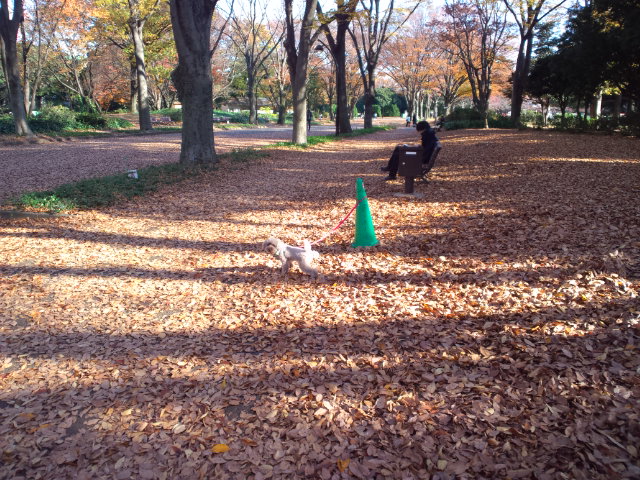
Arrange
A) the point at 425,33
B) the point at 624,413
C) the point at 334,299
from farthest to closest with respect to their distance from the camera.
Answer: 1. the point at 425,33
2. the point at 334,299
3. the point at 624,413

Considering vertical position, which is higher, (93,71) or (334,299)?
(93,71)

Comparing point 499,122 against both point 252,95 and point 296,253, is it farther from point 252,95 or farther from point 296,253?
point 296,253

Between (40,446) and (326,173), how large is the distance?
959 cm

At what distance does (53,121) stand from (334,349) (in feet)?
77.4

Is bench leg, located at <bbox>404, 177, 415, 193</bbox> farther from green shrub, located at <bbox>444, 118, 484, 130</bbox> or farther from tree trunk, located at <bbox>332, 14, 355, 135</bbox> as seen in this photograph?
green shrub, located at <bbox>444, 118, 484, 130</bbox>

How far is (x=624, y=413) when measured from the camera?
2195mm

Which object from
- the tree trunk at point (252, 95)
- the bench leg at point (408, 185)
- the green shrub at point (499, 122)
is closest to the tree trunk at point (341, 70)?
the green shrub at point (499, 122)

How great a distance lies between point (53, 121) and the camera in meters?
20.9

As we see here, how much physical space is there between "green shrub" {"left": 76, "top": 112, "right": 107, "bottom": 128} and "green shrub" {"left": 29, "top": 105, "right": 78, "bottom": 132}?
883 mm

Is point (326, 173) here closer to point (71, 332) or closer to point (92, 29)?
point (71, 332)

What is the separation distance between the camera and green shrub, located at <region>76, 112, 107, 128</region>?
23.2 metres

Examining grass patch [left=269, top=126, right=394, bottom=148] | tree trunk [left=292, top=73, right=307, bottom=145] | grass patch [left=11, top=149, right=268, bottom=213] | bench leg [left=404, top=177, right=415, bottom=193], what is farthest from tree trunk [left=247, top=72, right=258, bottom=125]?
bench leg [left=404, top=177, right=415, bottom=193]

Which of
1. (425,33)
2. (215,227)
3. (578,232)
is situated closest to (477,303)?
(578,232)

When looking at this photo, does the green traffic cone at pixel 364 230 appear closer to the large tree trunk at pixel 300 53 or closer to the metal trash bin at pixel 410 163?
the metal trash bin at pixel 410 163
